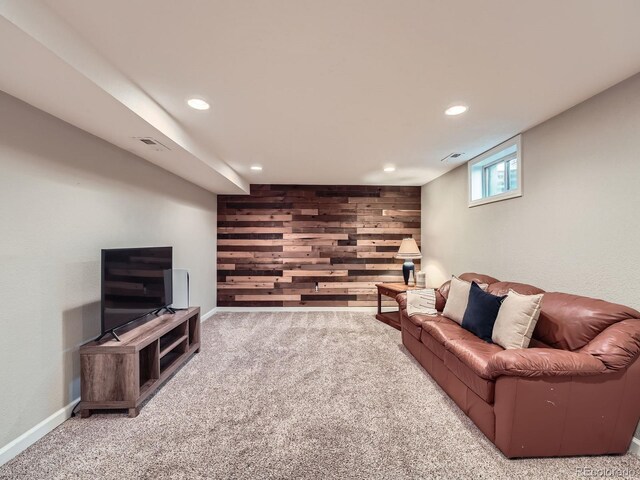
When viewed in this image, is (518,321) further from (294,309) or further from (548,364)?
(294,309)

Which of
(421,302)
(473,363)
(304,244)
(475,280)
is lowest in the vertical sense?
(473,363)

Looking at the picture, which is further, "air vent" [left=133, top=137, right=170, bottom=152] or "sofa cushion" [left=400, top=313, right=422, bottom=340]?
"sofa cushion" [left=400, top=313, right=422, bottom=340]

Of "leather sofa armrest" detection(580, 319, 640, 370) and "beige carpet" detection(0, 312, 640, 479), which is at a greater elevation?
"leather sofa armrest" detection(580, 319, 640, 370)

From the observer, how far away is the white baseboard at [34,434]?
1.62 m

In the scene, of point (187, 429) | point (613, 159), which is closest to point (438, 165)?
point (613, 159)

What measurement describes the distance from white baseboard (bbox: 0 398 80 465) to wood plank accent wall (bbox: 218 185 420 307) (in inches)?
122

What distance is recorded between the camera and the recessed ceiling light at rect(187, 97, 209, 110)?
204 centimetres

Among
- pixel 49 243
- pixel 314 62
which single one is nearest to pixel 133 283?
pixel 49 243

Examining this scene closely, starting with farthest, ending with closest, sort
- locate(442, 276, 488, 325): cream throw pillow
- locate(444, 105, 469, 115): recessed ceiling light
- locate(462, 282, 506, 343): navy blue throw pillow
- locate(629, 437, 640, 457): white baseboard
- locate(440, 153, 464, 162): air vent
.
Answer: locate(440, 153, 464, 162): air vent → locate(442, 276, 488, 325): cream throw pillow → locate(462, 282, 506, 343): navy blue throw pillow → locate(444, 105, 469, 115): recessed ceiling light → locate(629, 437, 640, 457): white baseboard

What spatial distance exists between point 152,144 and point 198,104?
28.2 inches

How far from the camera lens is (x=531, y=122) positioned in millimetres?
2439

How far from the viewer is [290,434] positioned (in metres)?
1.86

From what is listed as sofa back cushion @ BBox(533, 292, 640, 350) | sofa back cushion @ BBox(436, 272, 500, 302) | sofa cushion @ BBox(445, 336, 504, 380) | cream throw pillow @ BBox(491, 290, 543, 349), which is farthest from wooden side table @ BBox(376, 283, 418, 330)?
sofa back cushion @ BBox(533, 292, 640, 350)
